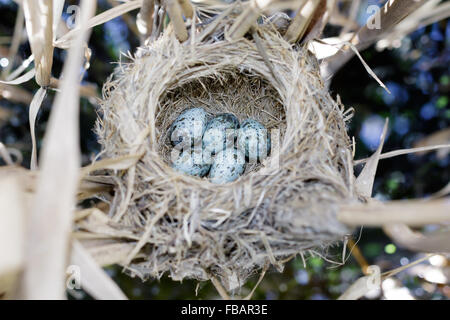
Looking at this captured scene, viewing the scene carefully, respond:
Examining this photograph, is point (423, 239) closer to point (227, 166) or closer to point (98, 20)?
point (227, 166)

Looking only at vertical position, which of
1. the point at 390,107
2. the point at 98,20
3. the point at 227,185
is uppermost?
the point at 390,107

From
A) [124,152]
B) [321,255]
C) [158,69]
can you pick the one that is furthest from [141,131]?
[321,255]

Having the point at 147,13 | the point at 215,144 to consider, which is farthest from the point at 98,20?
the point at 215,144

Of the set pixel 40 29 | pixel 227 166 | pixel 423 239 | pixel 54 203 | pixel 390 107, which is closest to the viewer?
pixel 54 203

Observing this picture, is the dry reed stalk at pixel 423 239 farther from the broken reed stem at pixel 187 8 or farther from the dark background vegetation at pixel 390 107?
the dark background vegetation at pixel 390 107

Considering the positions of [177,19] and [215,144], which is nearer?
[177,19]

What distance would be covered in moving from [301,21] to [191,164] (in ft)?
1.89

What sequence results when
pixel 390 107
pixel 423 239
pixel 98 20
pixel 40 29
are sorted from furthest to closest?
pixel 390 107
pixel 98 20
pixel 40 29
pixel 423 239

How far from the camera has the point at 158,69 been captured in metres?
0.98

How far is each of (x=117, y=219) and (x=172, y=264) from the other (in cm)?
15

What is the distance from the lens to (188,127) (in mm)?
→ 1278

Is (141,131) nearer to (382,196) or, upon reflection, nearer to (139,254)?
(139,254)

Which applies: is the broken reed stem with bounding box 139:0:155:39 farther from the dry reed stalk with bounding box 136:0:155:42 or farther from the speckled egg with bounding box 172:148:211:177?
the speckled egg with bounding box 172:148:211:177

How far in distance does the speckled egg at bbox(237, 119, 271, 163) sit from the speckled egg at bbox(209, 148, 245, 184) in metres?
0.03
